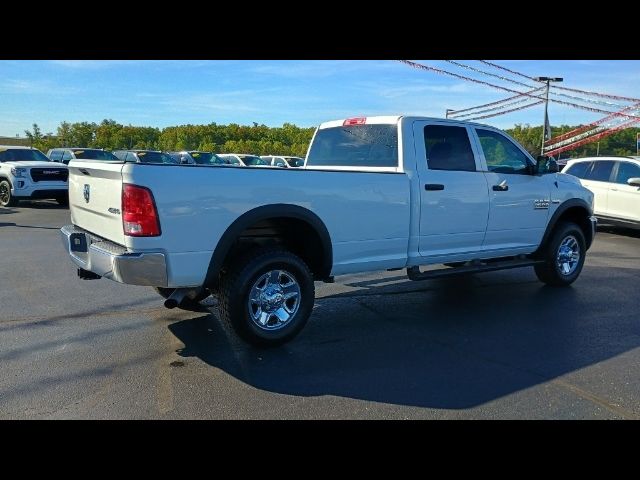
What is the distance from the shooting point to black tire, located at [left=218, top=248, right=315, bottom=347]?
14.0ft

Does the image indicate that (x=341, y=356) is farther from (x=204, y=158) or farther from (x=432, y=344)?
(x=204, y=158)

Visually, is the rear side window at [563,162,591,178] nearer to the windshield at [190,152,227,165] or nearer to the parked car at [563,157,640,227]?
the parked car at [563,157,640,227]

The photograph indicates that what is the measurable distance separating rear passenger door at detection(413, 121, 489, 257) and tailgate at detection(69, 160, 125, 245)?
285 cm

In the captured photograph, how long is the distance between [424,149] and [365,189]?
107 centimetres

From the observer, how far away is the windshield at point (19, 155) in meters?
16.3

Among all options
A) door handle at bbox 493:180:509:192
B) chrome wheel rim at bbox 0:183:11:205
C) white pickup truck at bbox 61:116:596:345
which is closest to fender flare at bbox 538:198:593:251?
white pickup truck at bbox 61:116:596:345

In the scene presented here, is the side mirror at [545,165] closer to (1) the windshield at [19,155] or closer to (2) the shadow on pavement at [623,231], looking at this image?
(2) the shadow on pavement at [623,231]

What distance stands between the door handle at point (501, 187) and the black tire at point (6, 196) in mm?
14331

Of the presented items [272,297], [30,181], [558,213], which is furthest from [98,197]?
[30,181]

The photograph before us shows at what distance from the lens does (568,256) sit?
703cm

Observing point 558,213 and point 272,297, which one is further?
point 558,213

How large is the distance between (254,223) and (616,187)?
33.2 feet

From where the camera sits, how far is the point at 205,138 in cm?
5388
